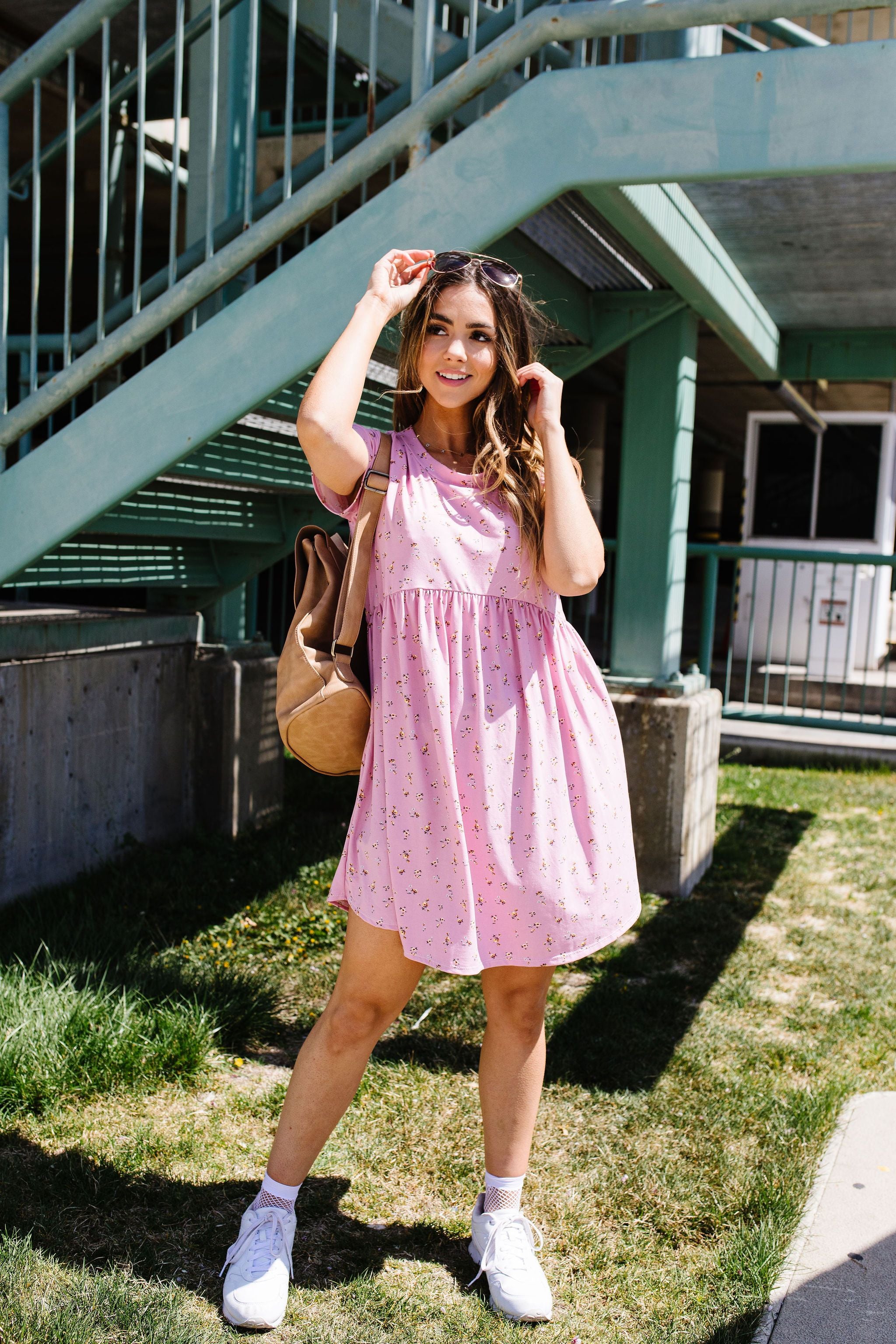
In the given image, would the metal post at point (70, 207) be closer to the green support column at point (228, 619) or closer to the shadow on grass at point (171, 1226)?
the shadow on grass at point (171, 1226)

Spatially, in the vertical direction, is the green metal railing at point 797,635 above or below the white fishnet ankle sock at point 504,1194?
above

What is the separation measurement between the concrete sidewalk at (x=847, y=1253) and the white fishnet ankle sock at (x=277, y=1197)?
955 mm

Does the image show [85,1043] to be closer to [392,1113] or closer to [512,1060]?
[392,1113]

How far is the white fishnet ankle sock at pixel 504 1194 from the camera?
2.32 meters

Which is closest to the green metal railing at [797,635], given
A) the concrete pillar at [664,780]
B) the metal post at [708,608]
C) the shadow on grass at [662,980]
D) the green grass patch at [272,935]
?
A: the metal post at [708,608]

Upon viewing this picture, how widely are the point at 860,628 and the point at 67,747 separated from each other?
973cm

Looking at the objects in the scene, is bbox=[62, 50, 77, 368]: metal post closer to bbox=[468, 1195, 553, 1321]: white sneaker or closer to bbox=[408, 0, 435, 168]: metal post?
bbox=[408, 0, 435, 168]: metal post

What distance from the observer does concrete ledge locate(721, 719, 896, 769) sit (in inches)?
317

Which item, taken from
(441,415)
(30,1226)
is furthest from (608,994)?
(441,415)

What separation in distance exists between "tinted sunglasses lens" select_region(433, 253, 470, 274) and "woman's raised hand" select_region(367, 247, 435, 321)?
0.03 meters

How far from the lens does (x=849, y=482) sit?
12.5 m

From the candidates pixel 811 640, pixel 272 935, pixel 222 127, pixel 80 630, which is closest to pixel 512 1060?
pixel 272 935

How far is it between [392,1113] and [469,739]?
4.52ft

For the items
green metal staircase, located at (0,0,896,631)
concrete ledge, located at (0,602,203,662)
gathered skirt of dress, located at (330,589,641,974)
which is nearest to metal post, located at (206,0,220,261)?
green metal staircase, located at (0,0,896,631)
